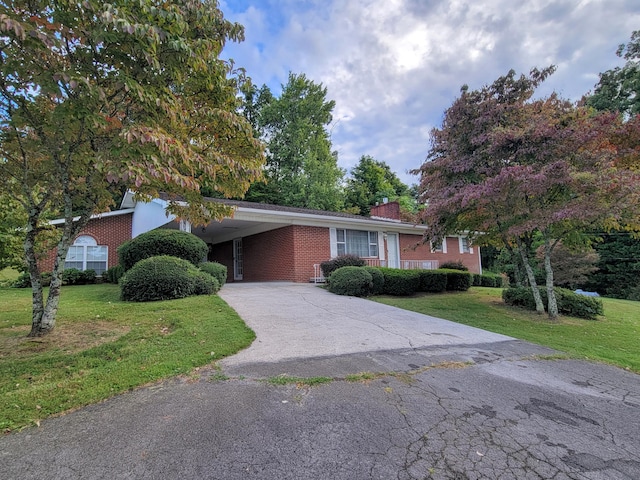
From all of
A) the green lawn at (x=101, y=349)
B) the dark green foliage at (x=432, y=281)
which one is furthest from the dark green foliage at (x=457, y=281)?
the green lawn at (x=101, y=349)

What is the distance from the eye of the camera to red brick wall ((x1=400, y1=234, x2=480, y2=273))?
738 inches

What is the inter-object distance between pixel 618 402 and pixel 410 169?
8.48 m

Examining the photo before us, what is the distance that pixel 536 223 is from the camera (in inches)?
325

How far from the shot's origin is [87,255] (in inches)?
603

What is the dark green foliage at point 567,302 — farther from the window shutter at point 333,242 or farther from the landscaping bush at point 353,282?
the window shutter at point 333,242

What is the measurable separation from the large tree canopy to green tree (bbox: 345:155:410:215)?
24929mm

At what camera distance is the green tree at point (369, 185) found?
37.0m

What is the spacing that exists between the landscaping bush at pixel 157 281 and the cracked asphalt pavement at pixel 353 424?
478 cm

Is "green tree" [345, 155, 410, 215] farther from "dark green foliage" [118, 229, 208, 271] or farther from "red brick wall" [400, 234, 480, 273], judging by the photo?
"dark green foliage" [118, 229, 208, 271]

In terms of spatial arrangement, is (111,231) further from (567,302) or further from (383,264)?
(567,302)

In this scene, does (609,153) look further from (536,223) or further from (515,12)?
(515,12)

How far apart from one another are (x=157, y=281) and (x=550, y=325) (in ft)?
33.4

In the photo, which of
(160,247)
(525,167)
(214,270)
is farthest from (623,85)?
(160,247)

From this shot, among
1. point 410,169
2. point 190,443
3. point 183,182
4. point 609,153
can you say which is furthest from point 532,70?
point 190,443
